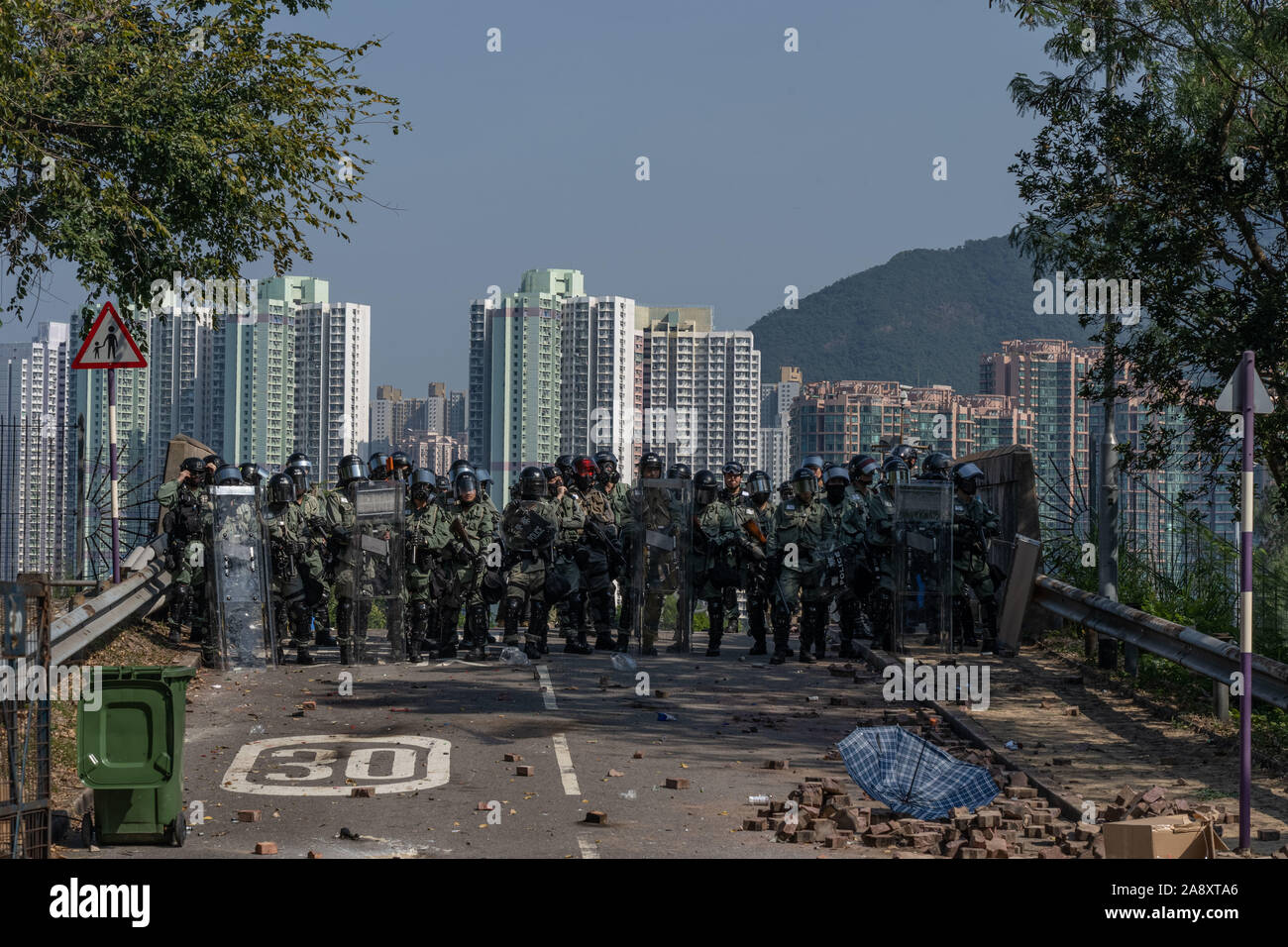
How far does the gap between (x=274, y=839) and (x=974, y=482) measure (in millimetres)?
11634

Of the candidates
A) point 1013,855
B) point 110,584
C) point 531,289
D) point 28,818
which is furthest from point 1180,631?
point 531,289

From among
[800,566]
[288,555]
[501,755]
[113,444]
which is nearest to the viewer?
[501,755]

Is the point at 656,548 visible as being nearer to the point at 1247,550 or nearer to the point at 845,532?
the point at 845,532

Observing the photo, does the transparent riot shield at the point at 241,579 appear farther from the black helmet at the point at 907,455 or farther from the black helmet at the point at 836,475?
the black helmet at the point at 907,455

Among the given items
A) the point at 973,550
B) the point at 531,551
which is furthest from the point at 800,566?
the point at 531,551

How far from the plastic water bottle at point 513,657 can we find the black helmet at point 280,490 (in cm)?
343

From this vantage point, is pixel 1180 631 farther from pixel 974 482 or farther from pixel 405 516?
pixel 405 516

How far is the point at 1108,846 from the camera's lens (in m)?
8.21

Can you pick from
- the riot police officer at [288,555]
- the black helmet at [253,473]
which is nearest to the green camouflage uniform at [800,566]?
the riot police officer at [288,555]

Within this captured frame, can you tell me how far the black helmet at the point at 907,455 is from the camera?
2142 cm

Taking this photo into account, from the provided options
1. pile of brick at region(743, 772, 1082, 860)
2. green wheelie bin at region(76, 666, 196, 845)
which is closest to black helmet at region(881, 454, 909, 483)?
pile of brick at region(743, 772, 1082, 860)

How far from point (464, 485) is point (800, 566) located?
4.21 m

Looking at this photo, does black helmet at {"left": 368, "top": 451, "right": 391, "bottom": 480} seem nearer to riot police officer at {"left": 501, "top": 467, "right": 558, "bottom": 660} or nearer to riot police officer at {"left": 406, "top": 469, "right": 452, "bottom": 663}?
riot police officer at {"left": 406, "top": 469, "right": 452, "bottom": 663}

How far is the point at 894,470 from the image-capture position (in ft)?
65.9
